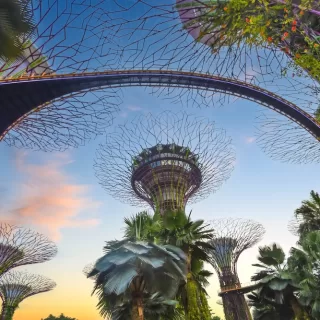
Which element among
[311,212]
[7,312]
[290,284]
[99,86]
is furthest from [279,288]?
[7,312]

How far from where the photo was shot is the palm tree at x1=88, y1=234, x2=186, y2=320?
9.73 meters

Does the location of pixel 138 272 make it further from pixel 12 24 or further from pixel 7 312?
pixel 7 312

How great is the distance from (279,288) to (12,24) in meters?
15.3

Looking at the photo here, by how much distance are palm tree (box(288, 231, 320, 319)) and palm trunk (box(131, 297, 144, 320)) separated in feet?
27.2

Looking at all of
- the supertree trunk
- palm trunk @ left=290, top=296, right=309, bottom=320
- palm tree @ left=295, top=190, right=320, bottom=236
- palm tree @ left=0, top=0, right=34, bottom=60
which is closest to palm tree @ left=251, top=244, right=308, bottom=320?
palm trunk @ left=290, top=296, right=309, bottom=320

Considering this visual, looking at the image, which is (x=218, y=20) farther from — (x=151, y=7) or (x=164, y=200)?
(x=164, y=200)

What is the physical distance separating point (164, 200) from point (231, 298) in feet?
49.6

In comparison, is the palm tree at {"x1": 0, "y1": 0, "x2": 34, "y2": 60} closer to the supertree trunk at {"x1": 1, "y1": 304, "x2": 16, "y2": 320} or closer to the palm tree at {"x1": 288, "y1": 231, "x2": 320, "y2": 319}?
the palm tree at {"x1": 288, "y1": 231, "x2": 320, "y2": 319}

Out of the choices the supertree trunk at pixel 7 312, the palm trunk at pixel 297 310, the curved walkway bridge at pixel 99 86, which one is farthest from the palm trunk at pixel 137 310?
the supertree trunk at pixel 7 312

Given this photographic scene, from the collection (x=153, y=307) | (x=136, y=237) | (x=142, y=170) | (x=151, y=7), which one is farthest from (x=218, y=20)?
(x=142, y=170)

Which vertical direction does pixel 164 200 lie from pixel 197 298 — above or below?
above

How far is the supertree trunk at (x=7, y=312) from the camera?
1218 inches

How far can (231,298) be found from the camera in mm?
33656

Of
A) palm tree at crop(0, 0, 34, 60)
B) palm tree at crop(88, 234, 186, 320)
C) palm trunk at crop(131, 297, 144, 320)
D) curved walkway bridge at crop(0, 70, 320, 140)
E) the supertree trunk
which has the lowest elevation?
palm trunk at crop(131, 297, 144, 320)
